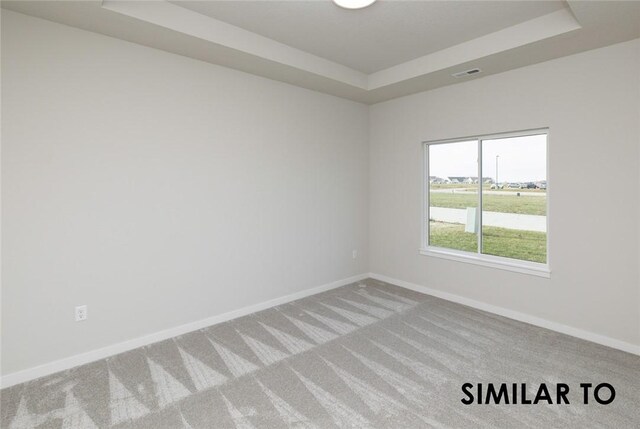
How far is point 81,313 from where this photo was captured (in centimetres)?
265

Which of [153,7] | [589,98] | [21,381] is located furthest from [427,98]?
[21,381]

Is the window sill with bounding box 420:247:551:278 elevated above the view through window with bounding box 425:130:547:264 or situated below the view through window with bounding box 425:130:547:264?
below

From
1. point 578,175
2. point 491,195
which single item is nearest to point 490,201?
point 491,195

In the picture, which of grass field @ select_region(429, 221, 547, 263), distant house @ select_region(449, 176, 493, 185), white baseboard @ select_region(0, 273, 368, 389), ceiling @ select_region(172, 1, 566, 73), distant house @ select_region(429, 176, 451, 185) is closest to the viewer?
white baseboard @ select_region(0, 273, 368, 389)

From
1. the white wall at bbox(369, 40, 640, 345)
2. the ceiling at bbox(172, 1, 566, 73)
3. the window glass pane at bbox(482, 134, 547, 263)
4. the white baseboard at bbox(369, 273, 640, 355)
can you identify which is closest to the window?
the window glass pane at bbox(482, 134, 547, 263)

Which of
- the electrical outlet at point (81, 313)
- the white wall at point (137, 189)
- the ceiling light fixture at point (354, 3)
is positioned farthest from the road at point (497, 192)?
the electrical outlet at point (81, 313)

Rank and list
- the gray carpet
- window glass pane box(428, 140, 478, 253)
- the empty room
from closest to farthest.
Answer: the gray carpet
the empty room
window glass pane box(428, 140, 478, 253)

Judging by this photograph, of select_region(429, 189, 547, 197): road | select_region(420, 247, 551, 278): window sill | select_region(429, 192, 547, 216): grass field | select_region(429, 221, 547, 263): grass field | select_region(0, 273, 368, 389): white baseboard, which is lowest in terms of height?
select_region(0, 273, 368, 389): white baseboard

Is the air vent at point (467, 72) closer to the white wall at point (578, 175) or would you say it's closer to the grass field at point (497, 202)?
the white wall at point (578, 175)

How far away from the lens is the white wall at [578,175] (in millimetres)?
2826

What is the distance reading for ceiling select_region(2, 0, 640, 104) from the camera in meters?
2.44

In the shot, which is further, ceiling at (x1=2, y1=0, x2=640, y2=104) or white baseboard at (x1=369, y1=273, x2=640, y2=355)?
white baseboard at (x1=369, y1=273, x2=640, y2=355)

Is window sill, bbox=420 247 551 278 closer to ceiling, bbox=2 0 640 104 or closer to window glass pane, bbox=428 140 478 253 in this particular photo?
window glass pane, bbox=428 140 478 253

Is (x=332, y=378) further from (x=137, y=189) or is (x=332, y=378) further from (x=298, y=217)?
(x=137, y=189)
